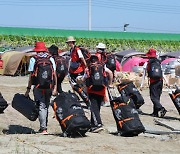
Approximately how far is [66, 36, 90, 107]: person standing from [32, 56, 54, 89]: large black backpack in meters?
3.35

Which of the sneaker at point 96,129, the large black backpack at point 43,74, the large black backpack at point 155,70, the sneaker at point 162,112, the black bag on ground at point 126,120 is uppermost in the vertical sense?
the large black backpack at point 43,74


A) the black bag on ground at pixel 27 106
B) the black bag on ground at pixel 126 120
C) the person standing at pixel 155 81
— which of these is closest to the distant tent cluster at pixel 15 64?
the person standing at pixel 155 81

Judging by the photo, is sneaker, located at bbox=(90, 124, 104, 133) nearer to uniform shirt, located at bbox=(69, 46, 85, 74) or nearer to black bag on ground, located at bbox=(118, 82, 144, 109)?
uniform shirt, located at bbox=(69, 46, 85, 74)

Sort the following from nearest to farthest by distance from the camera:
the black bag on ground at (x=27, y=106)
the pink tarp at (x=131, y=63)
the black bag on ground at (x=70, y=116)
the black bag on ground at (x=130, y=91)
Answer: the black bag on ground at (x=70, y=116) < the black bag on ground at (x=27, y=106) < the black bag on ground at (x=130, y=91) < the pink tarp at (x=131, y=63)

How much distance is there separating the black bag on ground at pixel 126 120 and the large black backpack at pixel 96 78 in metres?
0.51

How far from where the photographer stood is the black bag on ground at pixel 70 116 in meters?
8.61

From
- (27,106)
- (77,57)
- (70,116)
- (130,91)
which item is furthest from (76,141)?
(130,91)

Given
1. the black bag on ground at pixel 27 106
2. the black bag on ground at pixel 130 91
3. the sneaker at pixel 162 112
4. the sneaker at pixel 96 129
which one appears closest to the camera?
the black bag on ground at pixel 27 106

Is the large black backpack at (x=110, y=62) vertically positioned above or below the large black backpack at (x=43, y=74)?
below

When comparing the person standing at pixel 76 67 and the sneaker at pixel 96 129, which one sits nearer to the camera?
the sneaker at pixel 96 129

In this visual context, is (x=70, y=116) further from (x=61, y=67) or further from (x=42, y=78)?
(x=61, y=67)

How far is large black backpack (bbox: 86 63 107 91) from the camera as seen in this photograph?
982 cm

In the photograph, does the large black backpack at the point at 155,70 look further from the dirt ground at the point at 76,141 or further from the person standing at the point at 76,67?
the person standing at the point at 76,67

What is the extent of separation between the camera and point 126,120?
30.6 ft
